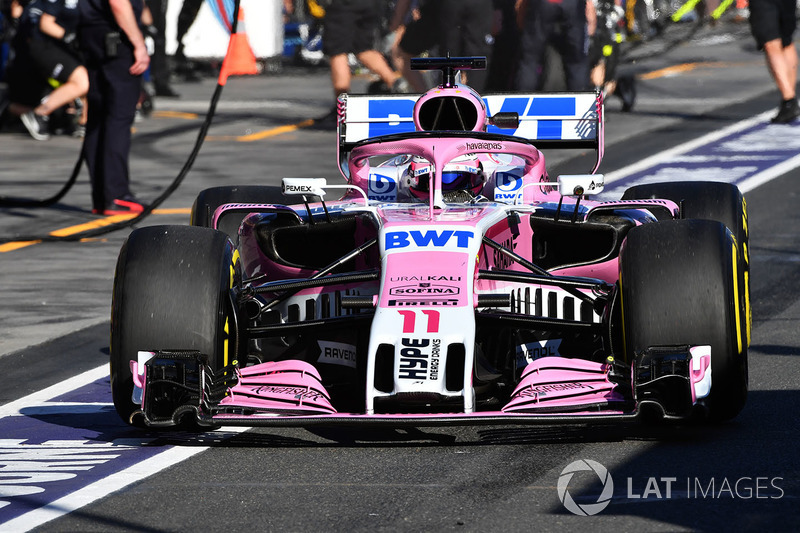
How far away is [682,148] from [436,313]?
9582 millimetres

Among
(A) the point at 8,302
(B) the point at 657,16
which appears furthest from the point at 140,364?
(B) the point at 657,16

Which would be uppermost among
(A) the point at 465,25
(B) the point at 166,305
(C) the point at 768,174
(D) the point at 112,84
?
(A) the point at 465,25

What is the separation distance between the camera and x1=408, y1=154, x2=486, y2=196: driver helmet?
7.37m

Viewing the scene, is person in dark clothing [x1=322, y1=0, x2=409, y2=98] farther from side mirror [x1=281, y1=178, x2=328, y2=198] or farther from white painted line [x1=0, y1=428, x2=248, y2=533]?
white painted line [x1=0, y1=428, x2=248, y2=533]

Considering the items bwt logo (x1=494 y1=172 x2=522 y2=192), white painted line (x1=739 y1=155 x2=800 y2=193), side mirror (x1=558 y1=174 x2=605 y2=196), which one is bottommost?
white painted line (x1=739 y1=155 x2=800 y2=193)

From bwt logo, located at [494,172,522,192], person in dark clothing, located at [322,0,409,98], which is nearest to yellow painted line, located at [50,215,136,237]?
person in dark clothing, located at [322,0,409,98]

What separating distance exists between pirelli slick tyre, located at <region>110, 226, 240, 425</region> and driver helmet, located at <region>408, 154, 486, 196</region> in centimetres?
149

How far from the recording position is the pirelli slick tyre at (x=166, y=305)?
6004 mm

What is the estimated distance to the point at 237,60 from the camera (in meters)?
12.0

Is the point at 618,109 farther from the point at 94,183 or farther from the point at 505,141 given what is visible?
the point at 505,141

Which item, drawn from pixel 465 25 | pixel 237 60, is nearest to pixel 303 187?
pixel 237 60

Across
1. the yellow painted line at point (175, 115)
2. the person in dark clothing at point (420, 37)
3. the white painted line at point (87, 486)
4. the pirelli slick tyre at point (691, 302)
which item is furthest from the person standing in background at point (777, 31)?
the white painted line at point (87, 486)

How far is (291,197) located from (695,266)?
3.21 m

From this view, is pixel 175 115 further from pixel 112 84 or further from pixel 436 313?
pixel 436 313
